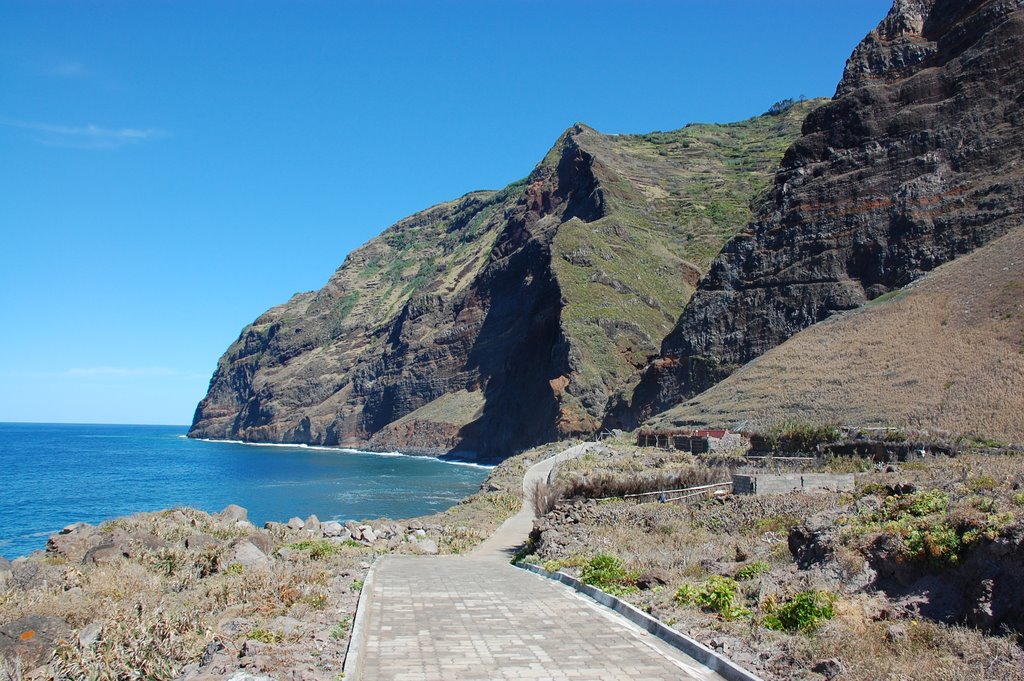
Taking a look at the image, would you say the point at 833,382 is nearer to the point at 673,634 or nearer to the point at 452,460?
the point at 673,634

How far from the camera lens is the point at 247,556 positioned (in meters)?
16.4

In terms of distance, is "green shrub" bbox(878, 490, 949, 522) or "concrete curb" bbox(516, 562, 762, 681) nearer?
"concrete curb" bbox(516, 562, 762, 681)

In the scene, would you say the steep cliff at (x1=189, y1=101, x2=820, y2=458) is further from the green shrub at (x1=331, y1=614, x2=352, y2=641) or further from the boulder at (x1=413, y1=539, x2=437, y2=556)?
the green shrub at (x1=331, y1=614, x2=352, y2=641)

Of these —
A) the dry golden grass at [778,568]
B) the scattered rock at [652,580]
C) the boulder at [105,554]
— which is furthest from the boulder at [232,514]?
the scattered rock at [652,580]

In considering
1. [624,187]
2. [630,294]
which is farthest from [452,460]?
[624,187]

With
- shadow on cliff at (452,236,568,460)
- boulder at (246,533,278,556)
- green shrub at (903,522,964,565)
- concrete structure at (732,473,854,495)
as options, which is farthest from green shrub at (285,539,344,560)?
shadow on cliff at (452,236,568,460)

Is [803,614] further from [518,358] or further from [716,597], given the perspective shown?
[518,358]

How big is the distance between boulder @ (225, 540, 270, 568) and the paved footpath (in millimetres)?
4179

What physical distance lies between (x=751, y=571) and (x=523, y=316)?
103 metres

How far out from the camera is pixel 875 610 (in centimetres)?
842

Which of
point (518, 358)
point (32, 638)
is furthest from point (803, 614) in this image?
point (518, 358)

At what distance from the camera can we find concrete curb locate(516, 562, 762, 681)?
7.21m

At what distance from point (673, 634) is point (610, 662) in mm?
958

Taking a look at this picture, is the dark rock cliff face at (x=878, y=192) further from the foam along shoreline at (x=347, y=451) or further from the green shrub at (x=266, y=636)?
the green shrub at (x=266, y=636)
